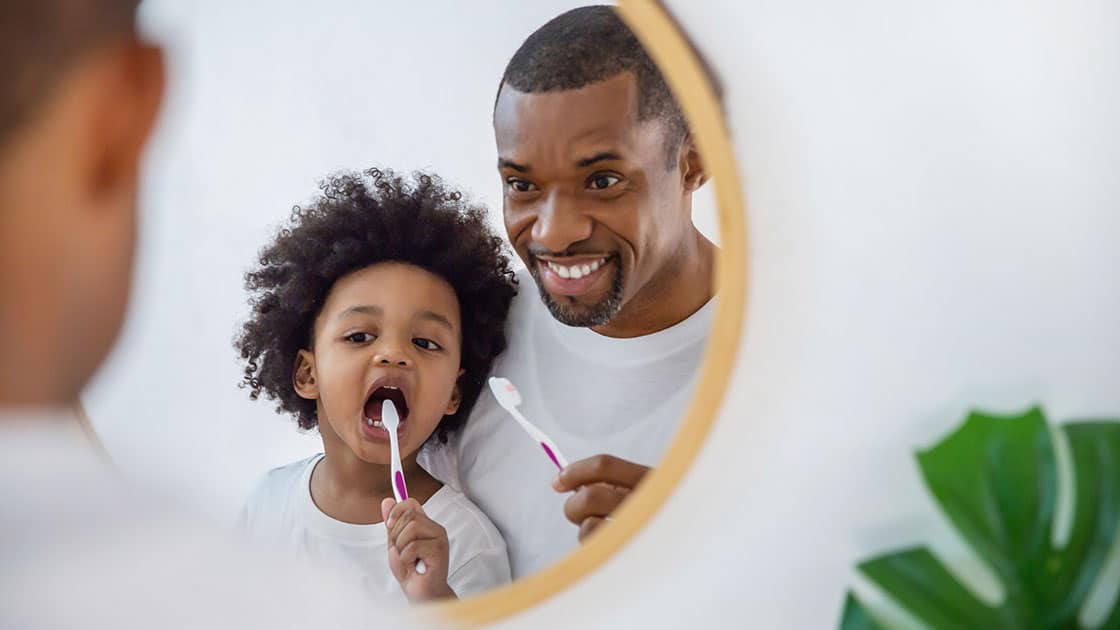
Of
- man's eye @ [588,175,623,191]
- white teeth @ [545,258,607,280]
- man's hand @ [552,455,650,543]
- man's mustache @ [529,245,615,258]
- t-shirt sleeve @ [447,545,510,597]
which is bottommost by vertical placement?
t-shirt sleeve @ [447,545,510,597]

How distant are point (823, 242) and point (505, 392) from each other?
306mm

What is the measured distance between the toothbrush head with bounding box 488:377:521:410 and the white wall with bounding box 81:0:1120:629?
0.52 ft

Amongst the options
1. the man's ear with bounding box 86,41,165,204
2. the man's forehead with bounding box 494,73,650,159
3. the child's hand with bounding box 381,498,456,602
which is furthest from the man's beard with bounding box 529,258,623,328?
the man's ear with bounding box 86,41,165,204

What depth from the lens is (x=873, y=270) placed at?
854 mm

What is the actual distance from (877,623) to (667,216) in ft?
1.22

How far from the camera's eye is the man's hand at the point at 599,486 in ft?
2.73

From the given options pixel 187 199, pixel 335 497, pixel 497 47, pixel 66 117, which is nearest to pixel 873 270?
pixel 497 47

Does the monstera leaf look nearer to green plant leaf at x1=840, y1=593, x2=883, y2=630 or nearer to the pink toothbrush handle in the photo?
green plant leaf at x1=840, y1=593, x2=883, y2=630

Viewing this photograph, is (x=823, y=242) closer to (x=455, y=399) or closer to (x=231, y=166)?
(x=455, y=399)

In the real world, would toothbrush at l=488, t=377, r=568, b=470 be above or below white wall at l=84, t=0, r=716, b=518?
below

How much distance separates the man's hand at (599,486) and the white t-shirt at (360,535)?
3.1 inches

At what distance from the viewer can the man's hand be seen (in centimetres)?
83

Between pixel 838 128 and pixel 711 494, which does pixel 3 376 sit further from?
pixel 838 128

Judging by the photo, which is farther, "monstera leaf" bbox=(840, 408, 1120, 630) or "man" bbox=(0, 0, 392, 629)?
"man" bbox=(0, 0, 392, 629)
